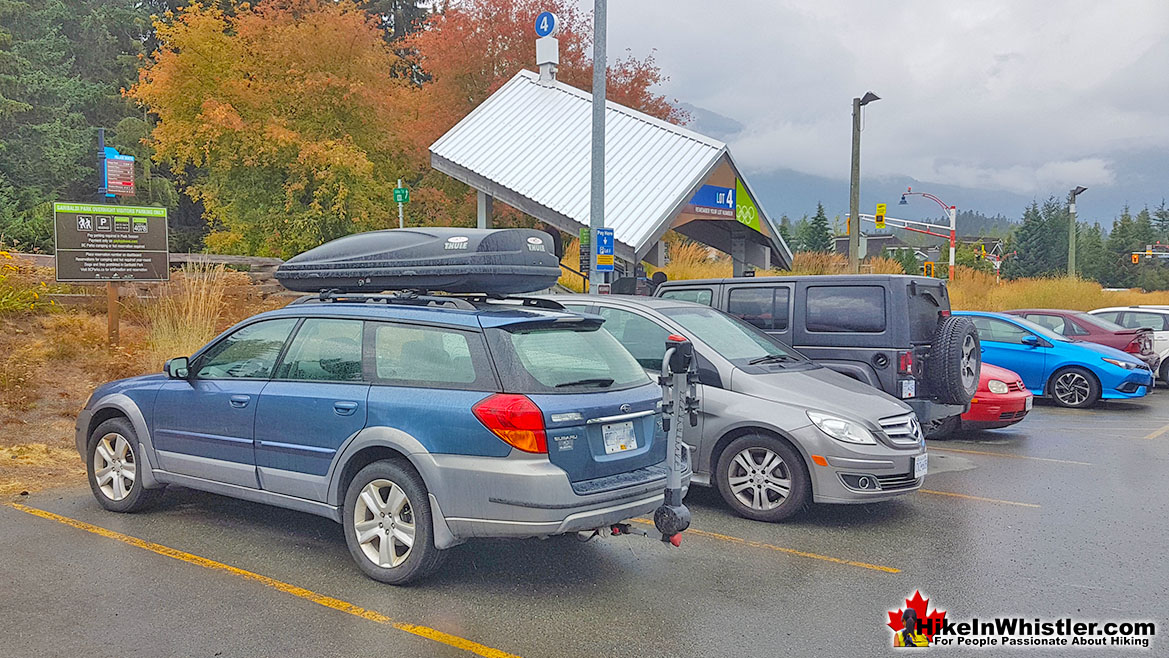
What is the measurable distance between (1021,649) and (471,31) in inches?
936

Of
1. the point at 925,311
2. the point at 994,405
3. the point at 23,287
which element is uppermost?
the point at 23,287

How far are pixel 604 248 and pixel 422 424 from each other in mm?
8905

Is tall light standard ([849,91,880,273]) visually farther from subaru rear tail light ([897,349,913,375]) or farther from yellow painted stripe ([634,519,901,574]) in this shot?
yellow painted stripe ([634,519,901,574])

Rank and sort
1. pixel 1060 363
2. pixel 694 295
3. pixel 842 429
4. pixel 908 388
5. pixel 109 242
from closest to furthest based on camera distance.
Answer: pixel 842 429 → pixel 908 388 → pixel 694 295 → pixel 109 242 → pixel 1060 363

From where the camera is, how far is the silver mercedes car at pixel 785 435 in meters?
6.55

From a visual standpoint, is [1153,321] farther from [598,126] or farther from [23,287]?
[23,287]

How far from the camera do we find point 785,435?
6.67 m

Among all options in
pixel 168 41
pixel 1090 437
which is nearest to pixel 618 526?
pixel 1090 437

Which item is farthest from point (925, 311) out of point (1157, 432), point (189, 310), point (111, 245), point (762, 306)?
point (111, 245)

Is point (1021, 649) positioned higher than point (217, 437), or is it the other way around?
point (217, 437)

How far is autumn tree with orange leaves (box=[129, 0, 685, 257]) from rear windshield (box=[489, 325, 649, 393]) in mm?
18992

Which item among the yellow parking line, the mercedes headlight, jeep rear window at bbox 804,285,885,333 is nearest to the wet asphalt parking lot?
the mercedes headlight

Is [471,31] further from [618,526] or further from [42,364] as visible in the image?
[618,526]

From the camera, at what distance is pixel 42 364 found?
11367mm
